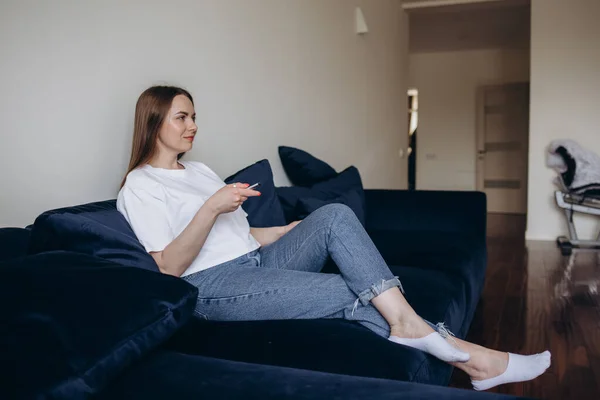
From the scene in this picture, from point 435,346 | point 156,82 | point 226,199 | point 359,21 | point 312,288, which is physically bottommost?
point 435,346

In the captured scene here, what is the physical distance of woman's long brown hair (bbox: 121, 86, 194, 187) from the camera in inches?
72.1

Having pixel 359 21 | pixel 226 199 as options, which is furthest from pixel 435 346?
pixel 359 21

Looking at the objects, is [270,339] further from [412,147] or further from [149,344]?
[412,147]

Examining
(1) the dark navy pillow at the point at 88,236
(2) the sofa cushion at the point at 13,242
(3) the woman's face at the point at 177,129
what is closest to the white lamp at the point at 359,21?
(3) the woman's face at the point at 177,129

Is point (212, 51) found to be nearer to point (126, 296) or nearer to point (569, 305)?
point (126, 296)

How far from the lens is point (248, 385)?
83 centimetres

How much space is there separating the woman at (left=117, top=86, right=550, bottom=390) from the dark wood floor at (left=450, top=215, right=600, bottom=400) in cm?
59

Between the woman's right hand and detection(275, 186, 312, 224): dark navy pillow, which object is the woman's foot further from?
detection(275, 186, 312, 224): dark navy pillow

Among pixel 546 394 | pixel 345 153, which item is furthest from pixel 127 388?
pixel 345 153

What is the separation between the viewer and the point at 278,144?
10.6 feet

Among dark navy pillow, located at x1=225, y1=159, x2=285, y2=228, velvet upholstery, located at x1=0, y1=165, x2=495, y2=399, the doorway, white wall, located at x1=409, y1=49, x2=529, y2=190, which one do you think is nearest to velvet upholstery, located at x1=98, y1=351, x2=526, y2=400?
velvet upholstery, located at x1=0, y1=165, x2=495, y2=399

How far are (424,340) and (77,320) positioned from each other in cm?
93

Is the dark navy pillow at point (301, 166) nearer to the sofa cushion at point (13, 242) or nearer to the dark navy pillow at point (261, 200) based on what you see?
the dark navy pillow at point (261, 200)

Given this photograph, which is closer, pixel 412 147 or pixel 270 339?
pixel 270 339
